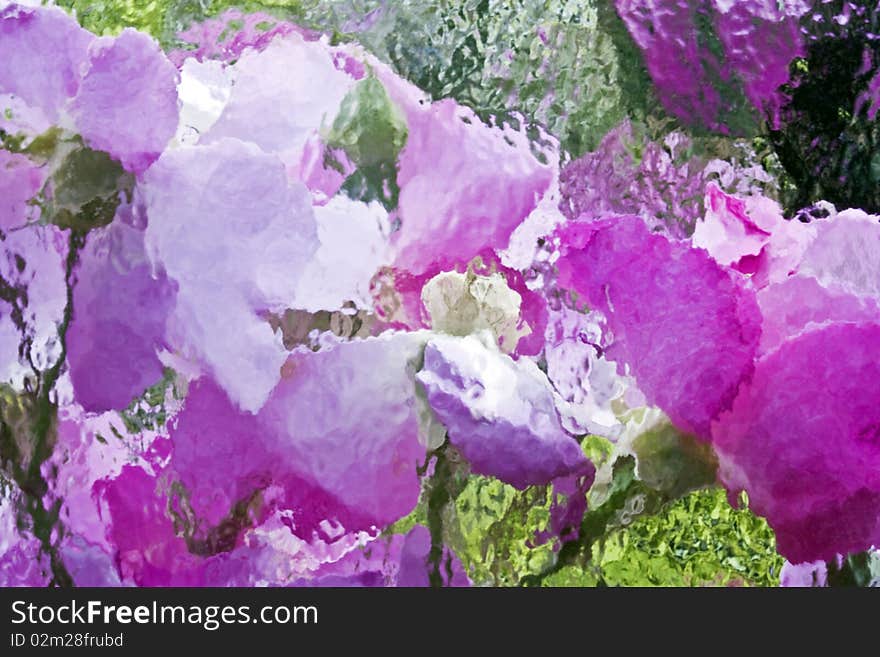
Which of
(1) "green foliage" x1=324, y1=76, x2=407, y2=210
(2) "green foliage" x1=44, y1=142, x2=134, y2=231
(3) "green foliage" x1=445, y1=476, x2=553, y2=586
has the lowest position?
(3) "green foliage" x1=445, y1=476, x2=553, y2=586

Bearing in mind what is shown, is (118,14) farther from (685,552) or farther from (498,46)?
(685,552)

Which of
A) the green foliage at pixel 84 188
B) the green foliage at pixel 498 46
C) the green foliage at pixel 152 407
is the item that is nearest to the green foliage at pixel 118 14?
the green foliage at pixel 498 46

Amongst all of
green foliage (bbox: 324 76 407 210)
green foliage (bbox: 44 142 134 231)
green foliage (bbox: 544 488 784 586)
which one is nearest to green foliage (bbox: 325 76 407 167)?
green foliage (bbox: 324 76 407 210)

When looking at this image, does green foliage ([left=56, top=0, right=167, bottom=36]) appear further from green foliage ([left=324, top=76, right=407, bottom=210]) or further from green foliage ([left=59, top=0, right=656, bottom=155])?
green foliage ([left=324, top=76, right=407, bottom=210])

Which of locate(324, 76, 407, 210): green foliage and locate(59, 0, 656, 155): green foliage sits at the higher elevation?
locate(59, 0, 656, 155): green foliage

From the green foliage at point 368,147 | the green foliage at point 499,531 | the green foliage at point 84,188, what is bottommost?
the green foliage at point 499,531

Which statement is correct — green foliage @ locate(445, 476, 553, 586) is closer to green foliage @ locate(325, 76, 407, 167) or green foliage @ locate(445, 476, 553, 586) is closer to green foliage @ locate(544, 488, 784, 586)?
green foliage @ locate(544, 488, 784, 586)

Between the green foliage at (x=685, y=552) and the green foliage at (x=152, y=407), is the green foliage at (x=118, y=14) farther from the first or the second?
the green foliage at (x=685, y=552)

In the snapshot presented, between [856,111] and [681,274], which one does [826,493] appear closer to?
[681,274]

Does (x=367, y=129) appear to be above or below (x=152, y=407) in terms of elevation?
above

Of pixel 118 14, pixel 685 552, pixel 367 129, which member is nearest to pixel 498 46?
pixel 367 129

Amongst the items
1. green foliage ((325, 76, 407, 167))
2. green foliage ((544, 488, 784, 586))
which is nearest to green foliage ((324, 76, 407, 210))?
green foliage ((325, 76, 407, 167))

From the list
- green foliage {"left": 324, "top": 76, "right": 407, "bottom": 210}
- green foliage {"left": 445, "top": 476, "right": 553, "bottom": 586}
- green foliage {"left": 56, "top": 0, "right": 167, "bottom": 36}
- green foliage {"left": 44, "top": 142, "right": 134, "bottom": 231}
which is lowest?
green foliage {"left": 445, "top": 476, "right": 553, "bottom": 586}
